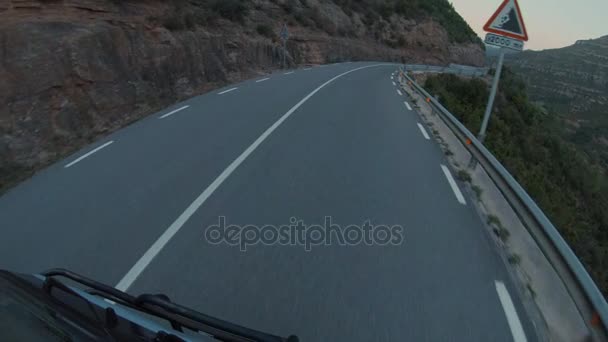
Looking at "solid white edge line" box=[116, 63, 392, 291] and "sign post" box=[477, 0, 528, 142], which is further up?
"sign post" box=[477, 0, 528, 142]

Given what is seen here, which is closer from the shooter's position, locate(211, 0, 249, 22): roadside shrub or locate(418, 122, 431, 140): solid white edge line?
locate(418, 122, 431, 140): solid white edge line

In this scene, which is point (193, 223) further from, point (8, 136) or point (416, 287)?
point (8, 136)

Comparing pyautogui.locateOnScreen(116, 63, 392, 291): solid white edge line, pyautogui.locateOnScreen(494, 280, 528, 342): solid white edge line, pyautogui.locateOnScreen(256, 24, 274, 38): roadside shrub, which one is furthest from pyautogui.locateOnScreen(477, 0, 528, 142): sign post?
pyautogui.locateOnScreen(256, 24, 274, 38): roadside shrub

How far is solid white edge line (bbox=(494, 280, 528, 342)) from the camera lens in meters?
3.30

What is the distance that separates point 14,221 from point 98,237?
1.36m

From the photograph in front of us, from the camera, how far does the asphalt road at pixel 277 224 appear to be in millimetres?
3459

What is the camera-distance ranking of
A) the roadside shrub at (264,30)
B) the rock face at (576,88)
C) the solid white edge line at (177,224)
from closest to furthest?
the solid white edge line at (177,224) < the roadside shrub at (264,30) < the rock face at (576,88)

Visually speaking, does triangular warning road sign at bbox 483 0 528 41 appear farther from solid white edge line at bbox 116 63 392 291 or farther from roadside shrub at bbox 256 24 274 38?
roadside shrub at bbox 256 24 274 38

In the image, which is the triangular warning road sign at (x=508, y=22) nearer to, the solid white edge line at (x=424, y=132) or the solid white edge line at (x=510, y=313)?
the solid white edge line at (x=424, y=132)

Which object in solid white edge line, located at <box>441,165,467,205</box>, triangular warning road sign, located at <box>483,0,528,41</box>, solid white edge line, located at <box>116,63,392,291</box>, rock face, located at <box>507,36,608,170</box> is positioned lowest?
rock face, located at <box>507,36,608,170</box>

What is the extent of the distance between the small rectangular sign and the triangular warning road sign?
0.25 ft

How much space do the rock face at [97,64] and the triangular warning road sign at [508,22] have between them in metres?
9.24

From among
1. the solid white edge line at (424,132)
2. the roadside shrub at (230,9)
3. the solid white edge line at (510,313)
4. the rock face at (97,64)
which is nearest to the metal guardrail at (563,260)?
the solid white edge line at (510,313)

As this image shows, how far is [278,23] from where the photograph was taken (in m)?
30.7
